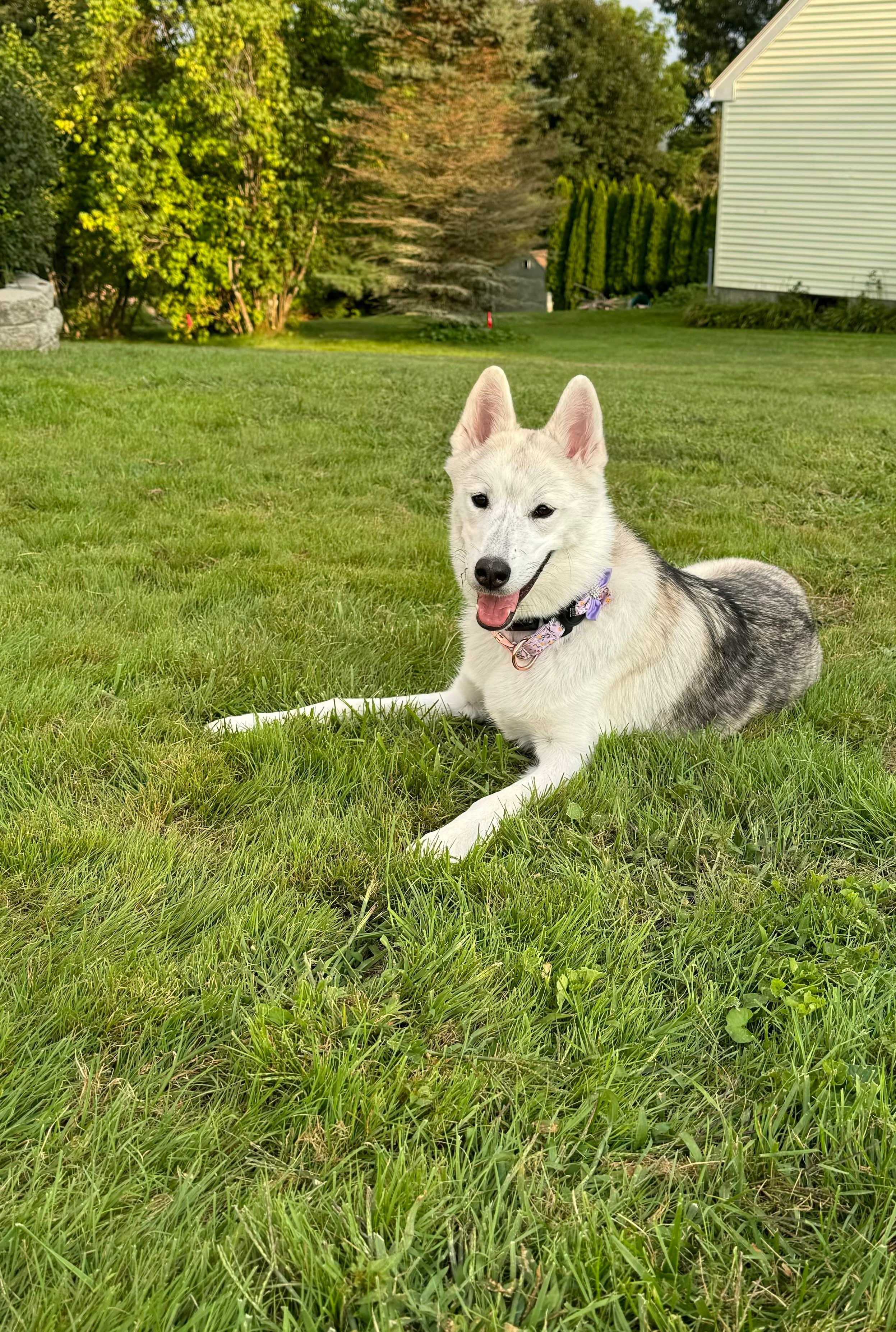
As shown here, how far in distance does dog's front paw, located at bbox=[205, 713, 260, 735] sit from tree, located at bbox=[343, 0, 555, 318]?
22.6 meters

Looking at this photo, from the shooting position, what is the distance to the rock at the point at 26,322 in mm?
10477

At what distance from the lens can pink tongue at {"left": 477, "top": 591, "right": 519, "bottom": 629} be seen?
2.83m

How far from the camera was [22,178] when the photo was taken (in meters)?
12.5

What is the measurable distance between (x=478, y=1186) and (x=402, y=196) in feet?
83.9

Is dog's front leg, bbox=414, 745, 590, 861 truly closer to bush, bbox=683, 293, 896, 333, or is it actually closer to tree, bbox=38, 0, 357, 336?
bush, bbox=683, 293, 896, 333

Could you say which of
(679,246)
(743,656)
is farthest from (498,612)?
(679,246)

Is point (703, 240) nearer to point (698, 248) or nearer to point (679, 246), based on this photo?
point (698, 248)

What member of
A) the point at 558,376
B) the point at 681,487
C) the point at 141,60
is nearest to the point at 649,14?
the point at 141,60

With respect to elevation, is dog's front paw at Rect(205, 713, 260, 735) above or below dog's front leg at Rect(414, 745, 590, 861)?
above

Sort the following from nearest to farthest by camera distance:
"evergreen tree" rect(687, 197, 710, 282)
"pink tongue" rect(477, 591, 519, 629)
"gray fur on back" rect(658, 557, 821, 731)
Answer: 1. "pink tongue" rect(477, 591, 519, 629)
2. "gray fur on back" rect(658, 557, 821, 731)
3. "evergreen tree" rect(687, 197, 710, 282)

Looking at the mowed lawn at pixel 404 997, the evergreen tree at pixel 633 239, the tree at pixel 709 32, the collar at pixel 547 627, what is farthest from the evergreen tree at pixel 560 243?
the mowed lawn at pixel 404 997

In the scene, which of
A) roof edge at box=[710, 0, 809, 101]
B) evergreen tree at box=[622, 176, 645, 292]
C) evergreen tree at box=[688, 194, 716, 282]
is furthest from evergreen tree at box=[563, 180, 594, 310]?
roof edge at box=[710, 0, 809, 101]

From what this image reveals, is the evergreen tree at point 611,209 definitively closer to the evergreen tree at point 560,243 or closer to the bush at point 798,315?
the evergreen tree at point 560,243

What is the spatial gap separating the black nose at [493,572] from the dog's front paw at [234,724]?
903mm
